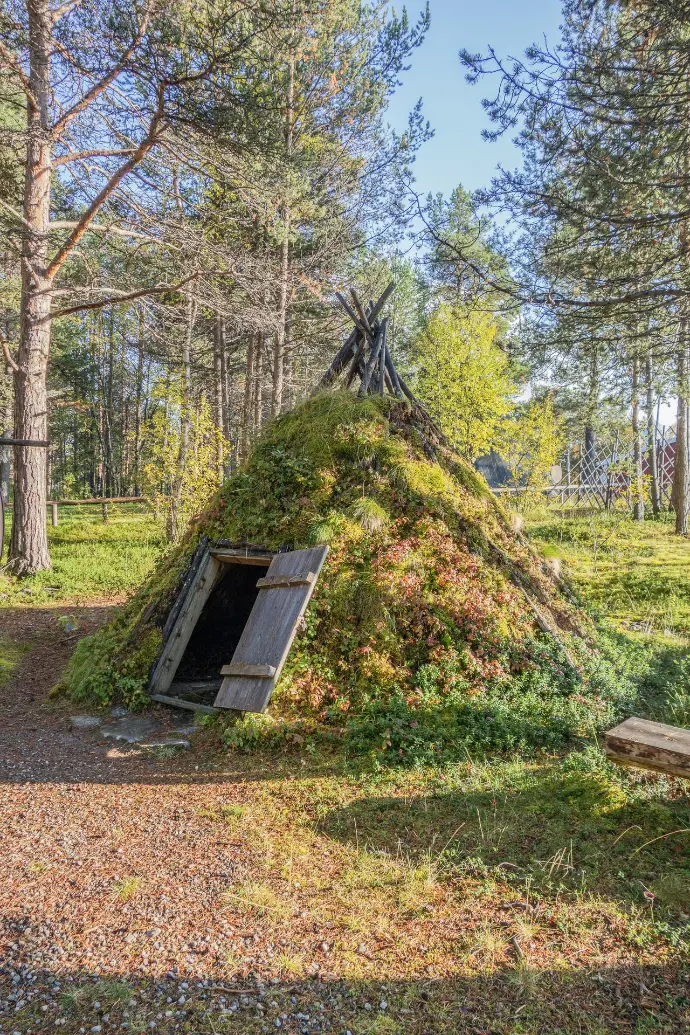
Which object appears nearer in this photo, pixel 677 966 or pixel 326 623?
pixel 677 966

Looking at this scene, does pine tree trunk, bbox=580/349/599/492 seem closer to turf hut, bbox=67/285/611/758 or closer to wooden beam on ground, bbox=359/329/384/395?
wooden beam on ground, bbox=359/329/384/395

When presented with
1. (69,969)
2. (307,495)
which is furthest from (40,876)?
(307,495)

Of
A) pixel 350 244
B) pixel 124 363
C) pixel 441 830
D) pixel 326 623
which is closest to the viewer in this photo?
pixel 441 830

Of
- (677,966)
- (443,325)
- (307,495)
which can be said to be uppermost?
(443,325)

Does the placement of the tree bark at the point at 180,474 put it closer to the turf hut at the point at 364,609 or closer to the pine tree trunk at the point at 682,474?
the turf hut at the point at 364,609

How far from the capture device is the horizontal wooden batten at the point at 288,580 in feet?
17.7

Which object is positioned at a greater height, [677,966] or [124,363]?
[124,363]

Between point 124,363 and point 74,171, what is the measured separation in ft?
73.0

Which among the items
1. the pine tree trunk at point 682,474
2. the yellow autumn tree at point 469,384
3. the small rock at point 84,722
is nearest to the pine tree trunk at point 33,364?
the small rock at point 84,722

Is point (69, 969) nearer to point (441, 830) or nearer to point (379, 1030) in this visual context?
point (379, 1030)

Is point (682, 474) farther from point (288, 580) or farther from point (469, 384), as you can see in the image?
point (288, 580)

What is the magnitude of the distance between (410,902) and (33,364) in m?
10.8

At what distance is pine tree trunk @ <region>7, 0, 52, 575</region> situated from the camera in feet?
34.3

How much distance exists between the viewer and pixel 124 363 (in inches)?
1254
